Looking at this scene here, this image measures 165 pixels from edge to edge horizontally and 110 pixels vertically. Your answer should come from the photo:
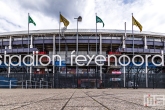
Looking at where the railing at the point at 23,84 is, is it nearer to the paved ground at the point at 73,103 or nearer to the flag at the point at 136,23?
the flag at the point at 136,23

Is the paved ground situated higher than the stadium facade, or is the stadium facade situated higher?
the stadium facade

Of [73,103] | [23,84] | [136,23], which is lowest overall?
[23,84]

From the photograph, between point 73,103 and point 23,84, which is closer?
point 73,103

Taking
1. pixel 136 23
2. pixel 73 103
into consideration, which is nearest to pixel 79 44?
pixel 136 23

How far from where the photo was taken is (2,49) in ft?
130

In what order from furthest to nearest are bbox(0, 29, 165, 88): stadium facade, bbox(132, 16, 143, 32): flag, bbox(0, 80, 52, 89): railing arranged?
bbox(0, 29, 165, 88): stadium facade → bbox(132, 16, 143, 32): flag → bbox(0, 80, 52, 89): railing

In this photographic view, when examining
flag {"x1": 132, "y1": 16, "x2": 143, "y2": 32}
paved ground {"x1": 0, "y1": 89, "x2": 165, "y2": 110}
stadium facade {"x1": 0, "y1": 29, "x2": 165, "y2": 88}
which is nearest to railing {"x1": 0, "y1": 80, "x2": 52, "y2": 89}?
stadium facade {"x1": 0, "y1": 29, "x2": 165, "y2": 88}

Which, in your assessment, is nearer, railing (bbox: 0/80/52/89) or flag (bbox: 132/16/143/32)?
railing (bbox: 0/80/52/89)

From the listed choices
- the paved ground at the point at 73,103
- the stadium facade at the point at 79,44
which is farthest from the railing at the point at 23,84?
the paved ground at the point at 73,103

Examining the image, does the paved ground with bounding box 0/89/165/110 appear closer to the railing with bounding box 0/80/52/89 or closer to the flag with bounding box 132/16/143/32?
the railing with bounding box 0/80/52/89

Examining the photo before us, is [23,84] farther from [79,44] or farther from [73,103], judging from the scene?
[73,103]

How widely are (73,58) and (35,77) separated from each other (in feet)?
43.0

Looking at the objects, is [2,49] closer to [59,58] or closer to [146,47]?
[59,58]

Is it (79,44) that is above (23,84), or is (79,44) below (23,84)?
above
